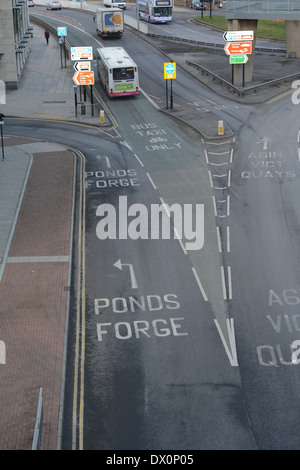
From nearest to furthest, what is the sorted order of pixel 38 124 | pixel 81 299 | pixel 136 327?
pixel 136 327
pixel 81 299
pixel 38 124

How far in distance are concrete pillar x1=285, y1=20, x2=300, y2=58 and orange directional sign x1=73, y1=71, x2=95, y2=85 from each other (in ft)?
73.9

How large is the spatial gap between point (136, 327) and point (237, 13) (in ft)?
144

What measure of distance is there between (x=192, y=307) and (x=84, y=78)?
36.1 metres

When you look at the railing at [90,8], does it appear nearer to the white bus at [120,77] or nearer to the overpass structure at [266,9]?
the overpass structure at [266,9]

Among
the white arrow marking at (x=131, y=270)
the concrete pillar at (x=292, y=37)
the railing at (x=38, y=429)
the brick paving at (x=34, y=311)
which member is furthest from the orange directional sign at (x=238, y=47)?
the railing at (x=38, y=429)

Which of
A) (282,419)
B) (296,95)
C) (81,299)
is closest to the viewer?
(282,419)

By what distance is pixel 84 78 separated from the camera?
60.1m

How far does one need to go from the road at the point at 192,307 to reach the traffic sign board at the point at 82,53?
16.3 m

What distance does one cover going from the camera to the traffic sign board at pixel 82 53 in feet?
204

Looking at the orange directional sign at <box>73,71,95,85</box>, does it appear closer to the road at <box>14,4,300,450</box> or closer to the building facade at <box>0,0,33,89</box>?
the building facade at <box>0,0,33,89</box>
